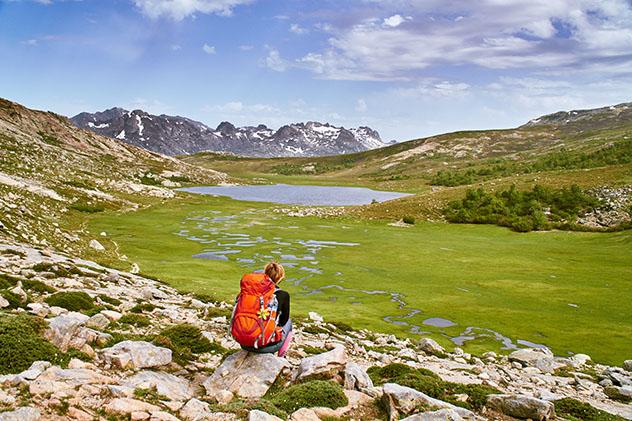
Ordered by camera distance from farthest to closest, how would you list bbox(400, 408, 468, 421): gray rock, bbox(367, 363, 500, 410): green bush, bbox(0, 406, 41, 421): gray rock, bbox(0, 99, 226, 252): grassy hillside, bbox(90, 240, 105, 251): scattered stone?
bbox(90, 240, 105, 251): scattered stone < bbox(0, 99, 226, 252): grassy hillside < bbox(367, 363, 500, 410): green bush < bbox(400, 408, 468, 421): gray rock < bbox(0, 406, 41, 421): gray rock

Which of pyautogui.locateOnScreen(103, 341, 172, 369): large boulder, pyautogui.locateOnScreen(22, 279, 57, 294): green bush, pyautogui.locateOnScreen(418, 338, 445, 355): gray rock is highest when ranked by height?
pyautogui.locateOnScreen(22, 279, 57, 294): green bush

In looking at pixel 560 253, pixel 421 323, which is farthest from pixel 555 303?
pixel 560 253

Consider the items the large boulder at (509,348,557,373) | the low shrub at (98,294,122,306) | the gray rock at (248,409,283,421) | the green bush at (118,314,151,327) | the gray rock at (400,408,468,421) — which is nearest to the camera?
the gray rock at (248,409,283,421)

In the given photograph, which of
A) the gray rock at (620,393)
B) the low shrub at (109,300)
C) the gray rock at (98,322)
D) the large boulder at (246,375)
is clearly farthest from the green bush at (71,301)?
the gray rock at (620,393)

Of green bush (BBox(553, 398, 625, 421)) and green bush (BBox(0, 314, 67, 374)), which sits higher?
green bush (BBox(0, 314, 67, 374))

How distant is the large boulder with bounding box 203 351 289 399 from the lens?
12039 mm

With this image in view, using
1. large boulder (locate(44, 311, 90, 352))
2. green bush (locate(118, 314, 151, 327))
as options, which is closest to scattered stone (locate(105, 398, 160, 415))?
large boulder (locate(44, 311, 90, 352))

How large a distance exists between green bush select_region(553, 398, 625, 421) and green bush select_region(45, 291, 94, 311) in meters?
17.1

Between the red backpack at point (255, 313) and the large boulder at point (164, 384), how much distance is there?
188cm

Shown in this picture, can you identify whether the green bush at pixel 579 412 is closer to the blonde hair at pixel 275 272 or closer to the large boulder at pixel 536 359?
the large boulder at pixel 536 359

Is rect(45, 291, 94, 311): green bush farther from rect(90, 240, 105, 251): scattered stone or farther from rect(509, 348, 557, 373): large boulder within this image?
rect(90, 240, 105, 251): scattered stone

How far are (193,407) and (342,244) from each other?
55164 mm

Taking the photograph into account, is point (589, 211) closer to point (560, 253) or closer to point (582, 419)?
point (560, 253)

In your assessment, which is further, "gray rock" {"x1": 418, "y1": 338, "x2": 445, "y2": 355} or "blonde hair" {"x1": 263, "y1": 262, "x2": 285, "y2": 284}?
"gray rock" {"x1": 418, "y1": 338, "x2": 445, "y2": 355}
